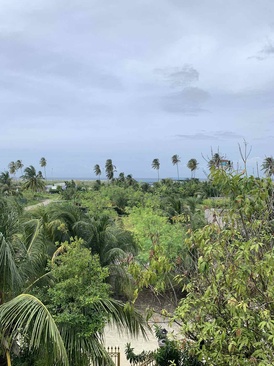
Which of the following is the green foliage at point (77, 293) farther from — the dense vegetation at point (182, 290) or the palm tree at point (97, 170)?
the palm tree at point (97, 170)

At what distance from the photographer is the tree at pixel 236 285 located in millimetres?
4234

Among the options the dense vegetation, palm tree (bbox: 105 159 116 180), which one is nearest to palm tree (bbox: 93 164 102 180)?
palm tree (bbox: 105 159 116 180)

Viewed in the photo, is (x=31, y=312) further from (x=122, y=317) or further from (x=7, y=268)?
(x=122, y=317)

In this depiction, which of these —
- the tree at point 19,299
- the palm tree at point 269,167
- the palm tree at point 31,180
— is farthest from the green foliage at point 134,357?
the palm tree at point 31,180

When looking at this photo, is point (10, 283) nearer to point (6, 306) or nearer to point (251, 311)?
point (6, 306)

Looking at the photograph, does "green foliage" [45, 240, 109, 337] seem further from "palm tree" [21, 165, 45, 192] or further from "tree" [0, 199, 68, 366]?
"palm tree" [21, 165, 45, 192]

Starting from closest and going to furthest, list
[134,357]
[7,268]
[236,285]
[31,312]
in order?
[236,285], [31,312], [7,268], [134,357]

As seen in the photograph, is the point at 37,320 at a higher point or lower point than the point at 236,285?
lower

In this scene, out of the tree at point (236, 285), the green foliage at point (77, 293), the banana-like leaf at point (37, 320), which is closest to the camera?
the tree at point (236, 285)

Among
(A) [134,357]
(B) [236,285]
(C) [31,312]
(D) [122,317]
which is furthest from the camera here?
(A) [134,357]

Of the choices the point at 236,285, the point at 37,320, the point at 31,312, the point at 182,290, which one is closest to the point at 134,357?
the point at 182,290

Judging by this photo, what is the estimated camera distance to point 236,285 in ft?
14.3

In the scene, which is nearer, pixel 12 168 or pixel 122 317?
pixel 122 317

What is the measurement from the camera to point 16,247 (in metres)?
6.86
